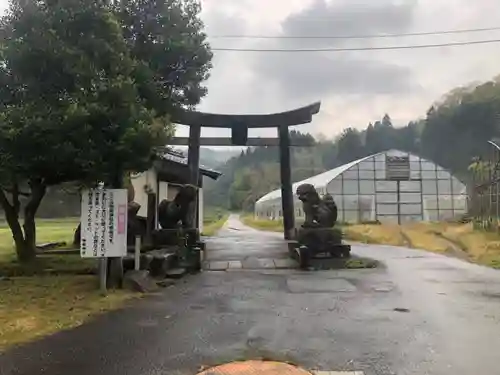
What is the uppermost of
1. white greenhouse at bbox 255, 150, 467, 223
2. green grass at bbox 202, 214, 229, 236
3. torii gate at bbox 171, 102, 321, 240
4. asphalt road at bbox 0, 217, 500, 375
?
torii gate at bbox 171, 102, 321, 240

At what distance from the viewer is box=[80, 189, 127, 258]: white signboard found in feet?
29.8

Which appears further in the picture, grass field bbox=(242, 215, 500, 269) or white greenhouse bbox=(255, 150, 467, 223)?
white greenhouse bbox=(255, 150, 467, 223)

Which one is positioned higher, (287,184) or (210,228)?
(287,184)

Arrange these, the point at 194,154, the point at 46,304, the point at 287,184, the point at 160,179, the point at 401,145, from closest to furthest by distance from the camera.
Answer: the point at 46,304 < the point at 194,154 < the point at 287,184 < the point at 160,179 < the point at 401,145

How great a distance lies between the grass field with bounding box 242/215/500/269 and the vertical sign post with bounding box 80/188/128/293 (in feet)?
32.2

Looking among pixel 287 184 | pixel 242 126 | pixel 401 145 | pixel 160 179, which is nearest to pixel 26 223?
pixel 242 126

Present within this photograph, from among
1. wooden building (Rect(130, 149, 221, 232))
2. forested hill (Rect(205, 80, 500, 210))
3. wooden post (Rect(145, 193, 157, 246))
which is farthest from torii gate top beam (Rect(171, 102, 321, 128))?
forested hill (Rect(205, 80, 500, 210))

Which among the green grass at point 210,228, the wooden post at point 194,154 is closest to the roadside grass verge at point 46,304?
the wooden post at point 194,154

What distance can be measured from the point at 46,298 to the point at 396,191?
80.8 ft

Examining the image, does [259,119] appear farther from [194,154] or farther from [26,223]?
[26,223]

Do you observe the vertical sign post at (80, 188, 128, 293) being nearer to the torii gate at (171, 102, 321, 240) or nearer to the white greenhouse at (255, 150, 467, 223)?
the torii gate at (171, 102, 321, 240)

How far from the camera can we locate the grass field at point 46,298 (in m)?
6.56

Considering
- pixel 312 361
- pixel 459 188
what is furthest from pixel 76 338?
pixel 459 188

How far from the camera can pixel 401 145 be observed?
209ft
